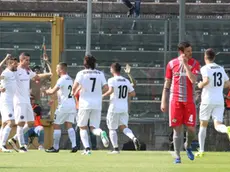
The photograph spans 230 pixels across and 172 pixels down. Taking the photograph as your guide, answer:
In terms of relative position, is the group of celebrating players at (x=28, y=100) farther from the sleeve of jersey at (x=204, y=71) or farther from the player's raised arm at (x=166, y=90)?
the player's raised arm at (x=166, y=90)

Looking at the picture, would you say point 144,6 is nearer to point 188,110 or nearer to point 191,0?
point 191,0

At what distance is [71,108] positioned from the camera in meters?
25.8

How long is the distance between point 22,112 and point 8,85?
79cm

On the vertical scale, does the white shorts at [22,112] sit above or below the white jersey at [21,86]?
below

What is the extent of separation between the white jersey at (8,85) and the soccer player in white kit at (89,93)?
217 cm

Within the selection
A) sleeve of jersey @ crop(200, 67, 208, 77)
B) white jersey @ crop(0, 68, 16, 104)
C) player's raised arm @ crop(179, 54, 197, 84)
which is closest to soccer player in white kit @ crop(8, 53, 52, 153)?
white jersey @ crop(0, 68, 16, 104)

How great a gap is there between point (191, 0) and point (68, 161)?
1794 cm

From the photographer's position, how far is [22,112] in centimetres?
2509

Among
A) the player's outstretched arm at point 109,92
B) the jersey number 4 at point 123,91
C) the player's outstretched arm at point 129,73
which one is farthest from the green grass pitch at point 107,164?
the player's outstretched arm at point 129,73

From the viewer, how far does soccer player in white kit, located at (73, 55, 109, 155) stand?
23.4 metres

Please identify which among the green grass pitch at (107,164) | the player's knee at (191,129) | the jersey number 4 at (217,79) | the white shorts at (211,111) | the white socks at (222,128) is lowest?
the green grass pitch at (107,164)

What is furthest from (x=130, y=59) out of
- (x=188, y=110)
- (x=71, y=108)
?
(x=188, y=110)

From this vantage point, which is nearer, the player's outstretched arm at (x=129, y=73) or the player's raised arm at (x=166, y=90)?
the player's raised arm at (x=166, y=90)

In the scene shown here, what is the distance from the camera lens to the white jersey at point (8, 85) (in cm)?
2517
